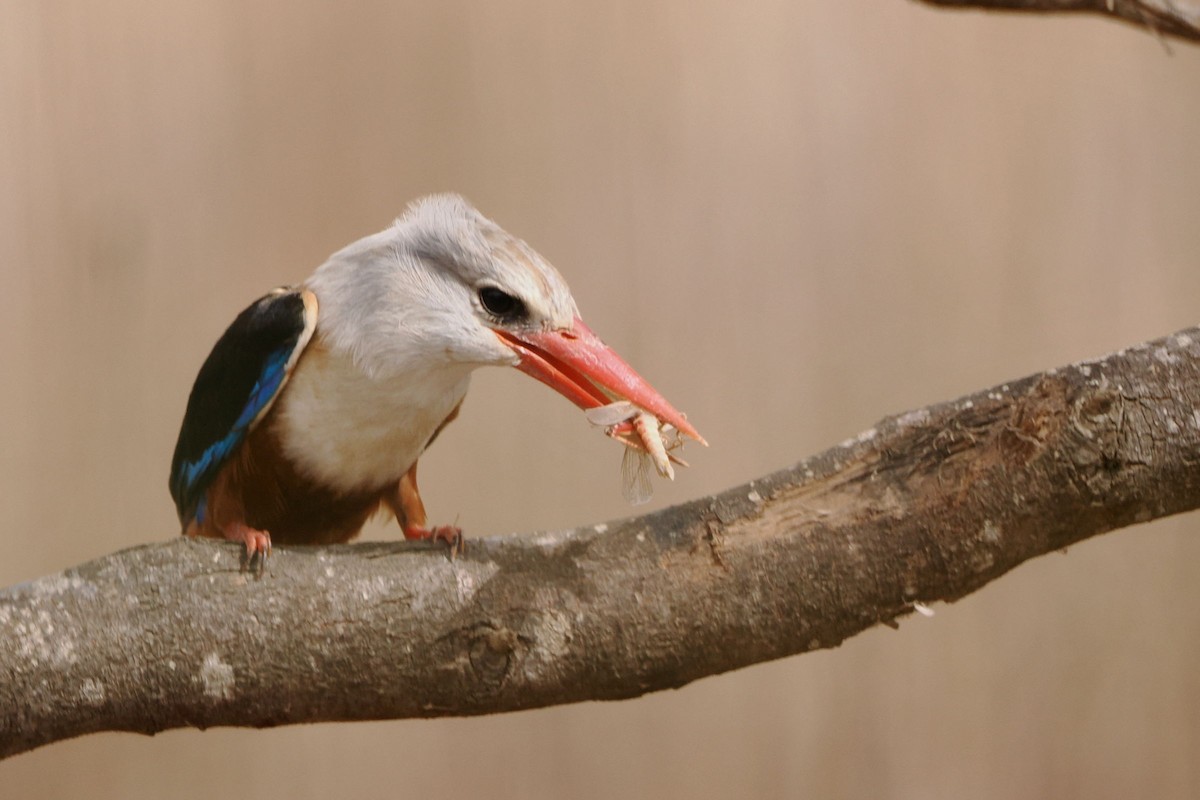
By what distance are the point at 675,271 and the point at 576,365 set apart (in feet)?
2.91

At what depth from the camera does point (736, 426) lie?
6.45 ft

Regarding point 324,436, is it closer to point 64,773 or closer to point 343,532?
point 343,532

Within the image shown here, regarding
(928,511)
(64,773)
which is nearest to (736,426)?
(928,511)

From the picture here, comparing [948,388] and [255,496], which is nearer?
[255,496]

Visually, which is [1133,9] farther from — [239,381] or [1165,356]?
[239,381]

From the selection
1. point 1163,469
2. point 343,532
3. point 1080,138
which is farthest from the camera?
point 1080,138

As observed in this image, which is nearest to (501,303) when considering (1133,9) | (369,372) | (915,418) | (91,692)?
(369,372)

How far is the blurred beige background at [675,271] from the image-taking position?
1840 millimetres

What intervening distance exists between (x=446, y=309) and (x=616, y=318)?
2.69ft

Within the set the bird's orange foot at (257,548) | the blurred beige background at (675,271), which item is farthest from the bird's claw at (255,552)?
the blurred beige background at (675,271)

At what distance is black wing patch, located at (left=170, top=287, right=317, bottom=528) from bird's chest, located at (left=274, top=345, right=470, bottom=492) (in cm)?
2

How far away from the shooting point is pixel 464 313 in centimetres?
114

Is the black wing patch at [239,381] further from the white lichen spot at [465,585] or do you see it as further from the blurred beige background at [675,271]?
the blurred beige background at [675,271]

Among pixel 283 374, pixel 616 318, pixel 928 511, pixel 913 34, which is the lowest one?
pixel 928 511
